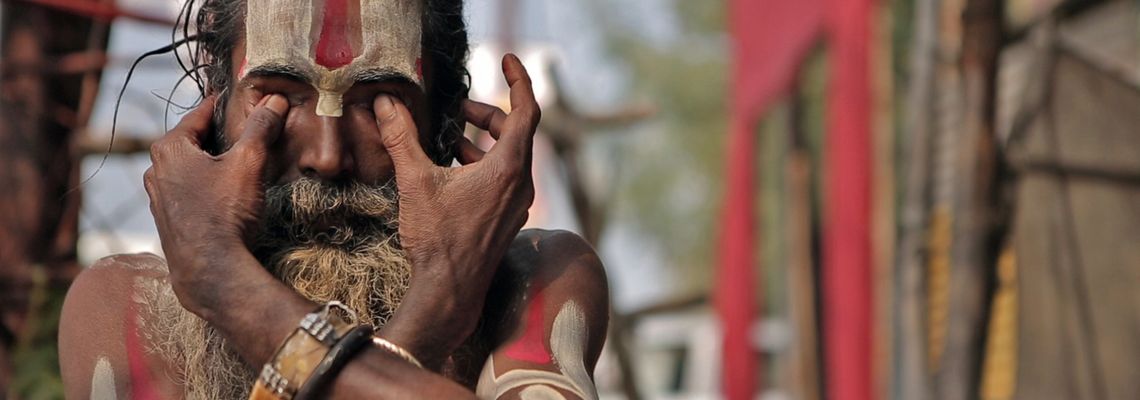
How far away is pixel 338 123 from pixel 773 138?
2367 cm

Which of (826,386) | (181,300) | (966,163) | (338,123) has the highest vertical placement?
(338,123)

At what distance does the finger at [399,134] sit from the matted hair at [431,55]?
6.0 inches

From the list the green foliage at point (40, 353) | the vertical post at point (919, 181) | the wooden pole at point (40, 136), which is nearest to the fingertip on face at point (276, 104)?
the green foliage at point (40, 353)

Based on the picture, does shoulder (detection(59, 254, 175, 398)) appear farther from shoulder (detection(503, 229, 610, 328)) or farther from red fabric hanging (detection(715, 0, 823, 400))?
red fabric hanging (detection(715, 0, 823, 400))

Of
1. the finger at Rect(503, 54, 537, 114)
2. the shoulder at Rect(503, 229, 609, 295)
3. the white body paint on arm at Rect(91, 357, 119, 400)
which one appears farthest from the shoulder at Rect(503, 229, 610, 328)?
the white body paint on arm at Rect(91, 357, 119, 400)

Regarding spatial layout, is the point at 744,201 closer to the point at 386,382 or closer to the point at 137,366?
the point at 137,366

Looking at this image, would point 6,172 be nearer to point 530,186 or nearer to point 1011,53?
point 530,186

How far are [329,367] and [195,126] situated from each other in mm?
459

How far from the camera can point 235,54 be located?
257 cm

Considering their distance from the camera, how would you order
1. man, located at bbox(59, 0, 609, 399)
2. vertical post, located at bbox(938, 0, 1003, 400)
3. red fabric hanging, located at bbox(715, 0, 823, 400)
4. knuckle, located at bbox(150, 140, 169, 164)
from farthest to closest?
red fabric hanging, located at bbox(715, 0, 823, 400)
vertical post, located at bbox(938, 0, 1003, 400)
knuckle, located at bbox(150, 140, 169, 164)
man, located at bbox(59, 0, 609, 399)

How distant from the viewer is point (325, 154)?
2.38 meters

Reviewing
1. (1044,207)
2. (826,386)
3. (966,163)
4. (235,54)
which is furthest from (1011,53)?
(235,54)

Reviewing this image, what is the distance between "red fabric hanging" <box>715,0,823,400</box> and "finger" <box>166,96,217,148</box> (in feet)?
33.1

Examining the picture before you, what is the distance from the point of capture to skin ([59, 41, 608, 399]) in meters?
2.17
